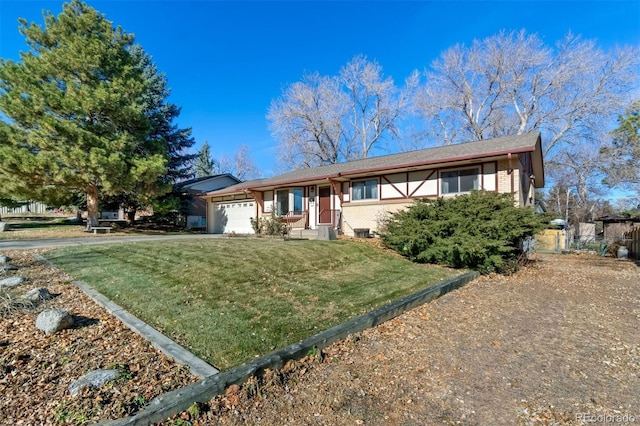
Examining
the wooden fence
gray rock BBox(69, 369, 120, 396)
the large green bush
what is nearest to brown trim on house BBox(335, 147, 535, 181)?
the large green bush

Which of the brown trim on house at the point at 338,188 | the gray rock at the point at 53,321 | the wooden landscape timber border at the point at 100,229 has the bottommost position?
the gray rock at the point at 53,321

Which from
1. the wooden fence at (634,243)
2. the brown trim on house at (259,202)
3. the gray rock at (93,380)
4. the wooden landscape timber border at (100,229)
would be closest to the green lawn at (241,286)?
the gray rock at (93,380)

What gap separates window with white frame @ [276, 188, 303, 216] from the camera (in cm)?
1752

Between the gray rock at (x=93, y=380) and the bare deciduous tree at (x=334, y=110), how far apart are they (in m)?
28.6

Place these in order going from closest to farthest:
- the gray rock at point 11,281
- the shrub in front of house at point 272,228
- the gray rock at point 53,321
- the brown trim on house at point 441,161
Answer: the gray rock at point 53,321, the gray rock at point 11,281, the brown trim on house at point 441,161, the shrub in front of house at point 272,228

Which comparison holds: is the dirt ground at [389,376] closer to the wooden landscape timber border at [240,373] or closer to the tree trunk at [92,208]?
the wooden landscape timber border at [240,373]

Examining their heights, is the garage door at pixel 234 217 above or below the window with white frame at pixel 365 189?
below

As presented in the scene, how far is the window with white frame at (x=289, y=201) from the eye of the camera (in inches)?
690

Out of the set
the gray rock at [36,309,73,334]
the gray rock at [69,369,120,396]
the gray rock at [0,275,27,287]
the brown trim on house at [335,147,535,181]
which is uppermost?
the brown trim on house at [335,147,535,181]

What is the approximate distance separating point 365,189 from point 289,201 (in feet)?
15.8

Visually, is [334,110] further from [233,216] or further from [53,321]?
[53,321]

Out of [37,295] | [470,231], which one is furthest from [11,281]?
[470,231]

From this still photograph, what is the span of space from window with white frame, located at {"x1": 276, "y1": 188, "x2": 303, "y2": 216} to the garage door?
2.34 meters

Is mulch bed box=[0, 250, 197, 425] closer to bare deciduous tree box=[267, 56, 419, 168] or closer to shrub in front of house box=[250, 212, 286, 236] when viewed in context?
shrub in front of house box=[250, 212, 286, 236]
